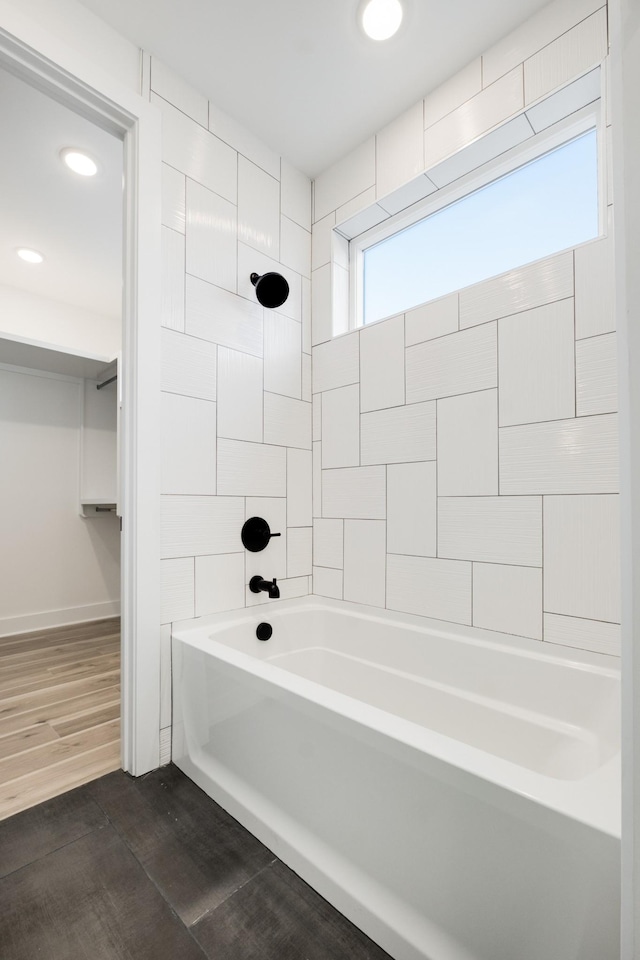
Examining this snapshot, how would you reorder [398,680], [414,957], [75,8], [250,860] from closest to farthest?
[414,957], [250,860], [75,8], [398,680]

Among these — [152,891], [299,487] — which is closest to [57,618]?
[299,487]

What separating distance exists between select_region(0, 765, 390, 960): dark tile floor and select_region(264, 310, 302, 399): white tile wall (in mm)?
1570

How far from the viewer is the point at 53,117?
6.33ft

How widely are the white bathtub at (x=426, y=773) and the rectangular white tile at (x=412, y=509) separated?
281 mm

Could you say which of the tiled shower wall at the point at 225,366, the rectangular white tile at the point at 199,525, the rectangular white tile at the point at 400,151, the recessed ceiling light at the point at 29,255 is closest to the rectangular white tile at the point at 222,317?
the tiled shower wall at the point at 225,366

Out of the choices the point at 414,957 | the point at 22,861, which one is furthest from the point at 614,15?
the point at 22,861

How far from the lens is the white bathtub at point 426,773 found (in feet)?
2.50

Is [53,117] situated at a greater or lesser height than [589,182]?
greater

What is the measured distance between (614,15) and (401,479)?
5.02 feet

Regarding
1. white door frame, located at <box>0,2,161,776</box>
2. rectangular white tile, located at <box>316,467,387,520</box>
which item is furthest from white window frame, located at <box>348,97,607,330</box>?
white door frame, located at <box>0,2,161,776</box>

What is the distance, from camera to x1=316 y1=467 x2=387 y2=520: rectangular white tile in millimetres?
1954

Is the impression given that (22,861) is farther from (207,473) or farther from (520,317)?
(520,317)

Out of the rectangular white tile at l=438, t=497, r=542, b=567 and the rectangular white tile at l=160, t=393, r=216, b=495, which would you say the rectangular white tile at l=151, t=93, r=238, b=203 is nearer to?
the rectangular white tile at l=160, t=393, r=216, b=495

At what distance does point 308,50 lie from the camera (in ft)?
5.51
